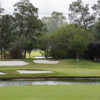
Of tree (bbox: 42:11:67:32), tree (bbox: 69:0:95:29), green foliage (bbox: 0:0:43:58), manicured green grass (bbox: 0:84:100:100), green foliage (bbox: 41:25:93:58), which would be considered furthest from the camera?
tree (bbox: 42:11:67:32)

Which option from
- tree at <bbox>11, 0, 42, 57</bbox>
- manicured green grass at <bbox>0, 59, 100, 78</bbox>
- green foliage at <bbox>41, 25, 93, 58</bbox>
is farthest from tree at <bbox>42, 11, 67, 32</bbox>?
manicured green grass at <bbox>0, 59, 100, 78</bbox>

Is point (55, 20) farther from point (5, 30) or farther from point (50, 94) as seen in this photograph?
point (50, 94)

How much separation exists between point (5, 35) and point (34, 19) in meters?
5.20

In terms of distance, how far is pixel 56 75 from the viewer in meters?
15.4

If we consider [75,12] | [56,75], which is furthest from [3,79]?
[75,12]

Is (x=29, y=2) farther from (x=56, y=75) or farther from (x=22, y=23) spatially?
(x=56, y=75)

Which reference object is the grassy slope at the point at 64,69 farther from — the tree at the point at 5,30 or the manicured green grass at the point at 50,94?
the tree at the point at 5,30

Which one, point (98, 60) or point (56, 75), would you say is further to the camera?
point (98, 60)

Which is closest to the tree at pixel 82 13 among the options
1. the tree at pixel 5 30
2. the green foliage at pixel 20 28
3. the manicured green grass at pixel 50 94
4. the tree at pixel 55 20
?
the tree at pixel 55 20

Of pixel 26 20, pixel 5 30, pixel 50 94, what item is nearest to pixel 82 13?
pixel 26 20

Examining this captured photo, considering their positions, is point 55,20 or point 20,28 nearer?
point 20,28

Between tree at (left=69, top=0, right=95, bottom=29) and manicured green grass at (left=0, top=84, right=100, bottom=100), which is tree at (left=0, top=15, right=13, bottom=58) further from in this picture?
manicured green grass at (left=0, top=84, right=100, bottom=100)

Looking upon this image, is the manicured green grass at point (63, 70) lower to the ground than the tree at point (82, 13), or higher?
lower

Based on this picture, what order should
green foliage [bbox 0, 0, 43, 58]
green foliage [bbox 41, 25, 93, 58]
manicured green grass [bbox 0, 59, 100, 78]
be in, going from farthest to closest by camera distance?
1. green foliage [bbox 0, 0, 43, 58]
2. green foliage [bbox 41, 25, 93, 58]
3. manicured green grass [bbox 0, 59, 100, 78]
